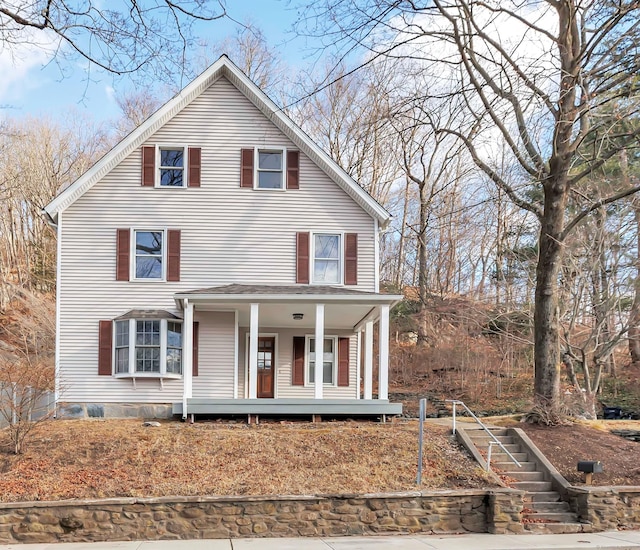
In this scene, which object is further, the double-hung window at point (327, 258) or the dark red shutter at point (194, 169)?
the double-hung window at point (327, 258)

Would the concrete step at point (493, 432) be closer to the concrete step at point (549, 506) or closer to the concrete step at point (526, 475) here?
the concrete step at point (526, 475)

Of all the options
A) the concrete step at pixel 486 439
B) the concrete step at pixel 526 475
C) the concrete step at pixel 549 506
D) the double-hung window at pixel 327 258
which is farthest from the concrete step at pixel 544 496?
the double-hung window at pixel 327 258

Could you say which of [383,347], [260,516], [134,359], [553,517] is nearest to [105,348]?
[134,359]

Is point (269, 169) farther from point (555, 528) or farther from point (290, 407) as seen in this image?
point (555, 528)

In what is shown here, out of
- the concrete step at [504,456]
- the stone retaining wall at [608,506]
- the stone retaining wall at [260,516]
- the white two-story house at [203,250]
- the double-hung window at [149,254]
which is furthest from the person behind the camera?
the double-hung window at [149,254]

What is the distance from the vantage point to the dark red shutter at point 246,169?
1836 centimetres

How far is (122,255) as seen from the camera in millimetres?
17719

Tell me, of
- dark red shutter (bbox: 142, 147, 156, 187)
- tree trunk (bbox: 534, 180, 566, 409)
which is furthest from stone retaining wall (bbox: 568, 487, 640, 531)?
dark red shutter (bbox: 142, 147, 156, 187)

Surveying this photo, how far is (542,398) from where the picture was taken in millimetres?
15156

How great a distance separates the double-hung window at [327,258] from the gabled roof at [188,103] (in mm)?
1286

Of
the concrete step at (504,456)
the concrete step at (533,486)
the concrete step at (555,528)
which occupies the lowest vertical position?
the concrete step at (555,528)

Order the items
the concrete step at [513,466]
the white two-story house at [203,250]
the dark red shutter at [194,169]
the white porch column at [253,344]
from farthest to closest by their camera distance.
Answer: the dark red shutter at [194,169] < the white two-story house at [203,250] < the white porch column at [253,344] < the concrete step at [513,466]

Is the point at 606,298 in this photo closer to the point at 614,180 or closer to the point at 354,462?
the point at 614,180

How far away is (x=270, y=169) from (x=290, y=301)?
14.3ft
